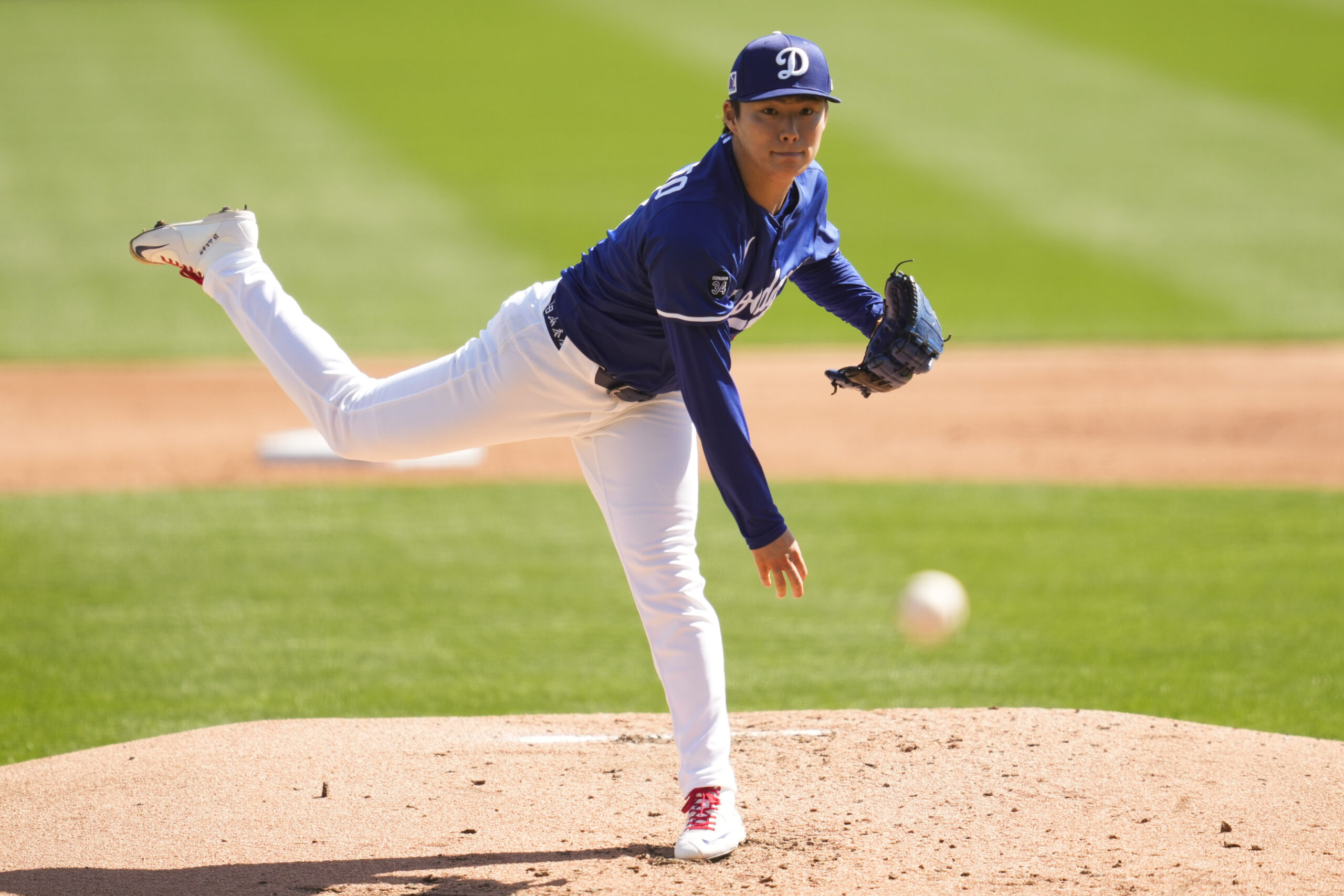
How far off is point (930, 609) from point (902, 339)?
218 centimetres

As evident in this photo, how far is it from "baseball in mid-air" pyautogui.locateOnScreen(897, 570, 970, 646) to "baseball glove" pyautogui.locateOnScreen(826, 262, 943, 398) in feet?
6.81

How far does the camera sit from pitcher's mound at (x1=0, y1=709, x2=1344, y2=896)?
3439mm

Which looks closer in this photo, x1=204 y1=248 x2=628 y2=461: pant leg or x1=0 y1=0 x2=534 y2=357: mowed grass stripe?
x1=204 y1=248 x2=628 y2=461: pant leg

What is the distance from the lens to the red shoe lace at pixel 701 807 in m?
3.53

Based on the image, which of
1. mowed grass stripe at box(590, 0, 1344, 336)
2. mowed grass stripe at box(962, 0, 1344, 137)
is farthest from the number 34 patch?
mowed grass stripe at box(962, 0, 1344, 137)

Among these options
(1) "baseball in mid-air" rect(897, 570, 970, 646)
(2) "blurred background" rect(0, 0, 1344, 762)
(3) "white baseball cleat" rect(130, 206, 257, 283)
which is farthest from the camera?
(2) "blurred background" rect(0, 0, 1344, 762)

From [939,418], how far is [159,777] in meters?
7.02

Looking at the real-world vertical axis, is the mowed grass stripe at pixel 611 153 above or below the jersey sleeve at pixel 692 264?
above

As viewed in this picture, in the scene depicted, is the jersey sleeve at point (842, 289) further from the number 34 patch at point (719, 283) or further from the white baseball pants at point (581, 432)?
the number 34 patch at point (719, 283)

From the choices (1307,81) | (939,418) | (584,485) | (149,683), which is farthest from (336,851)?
(1307,81)

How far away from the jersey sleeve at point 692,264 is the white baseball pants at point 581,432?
392mm

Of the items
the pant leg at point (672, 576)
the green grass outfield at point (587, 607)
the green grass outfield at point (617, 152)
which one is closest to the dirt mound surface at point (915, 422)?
the green grass outfield at point (587, 607)

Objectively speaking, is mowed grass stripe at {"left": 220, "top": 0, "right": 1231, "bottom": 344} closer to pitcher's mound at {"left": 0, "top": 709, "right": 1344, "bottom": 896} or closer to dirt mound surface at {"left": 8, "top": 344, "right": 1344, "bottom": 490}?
dirt mound surface at {"left": 8, "top": 344, "right": 1344, "bottom": 490}

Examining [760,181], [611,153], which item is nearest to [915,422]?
[760,181]
